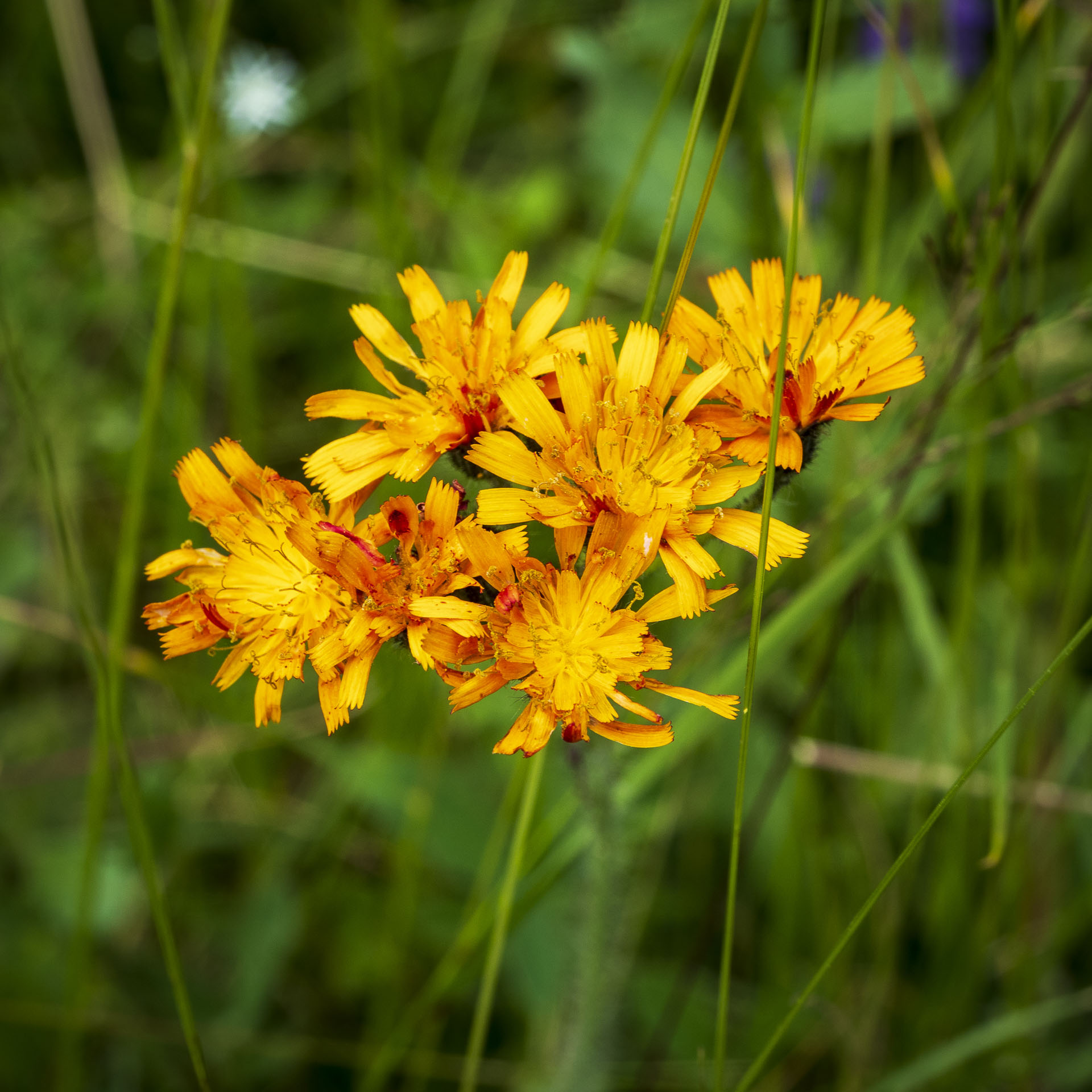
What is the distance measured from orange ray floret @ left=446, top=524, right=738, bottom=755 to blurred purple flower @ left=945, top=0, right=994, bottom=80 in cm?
229

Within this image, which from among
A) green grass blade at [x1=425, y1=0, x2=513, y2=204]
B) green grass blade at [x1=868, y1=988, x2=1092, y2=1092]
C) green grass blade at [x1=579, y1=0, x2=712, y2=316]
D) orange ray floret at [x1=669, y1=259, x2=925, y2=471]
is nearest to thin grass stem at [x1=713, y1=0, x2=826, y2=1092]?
orange ray floret at [x1=669, y1=259, x2=925, y2=471]

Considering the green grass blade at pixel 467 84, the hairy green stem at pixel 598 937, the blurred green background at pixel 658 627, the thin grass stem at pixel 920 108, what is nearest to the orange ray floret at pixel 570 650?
the hairy green stem at pixel 598 937

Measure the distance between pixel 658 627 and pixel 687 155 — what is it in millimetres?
868

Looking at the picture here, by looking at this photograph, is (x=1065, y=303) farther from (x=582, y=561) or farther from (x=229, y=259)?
(x=229, y=259)

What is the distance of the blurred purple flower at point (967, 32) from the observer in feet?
8.27

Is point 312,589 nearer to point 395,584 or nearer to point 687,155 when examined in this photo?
point 395,584

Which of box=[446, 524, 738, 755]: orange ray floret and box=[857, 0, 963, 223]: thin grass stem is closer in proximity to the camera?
box=[446, 524, 738, 755]: orange ray floret

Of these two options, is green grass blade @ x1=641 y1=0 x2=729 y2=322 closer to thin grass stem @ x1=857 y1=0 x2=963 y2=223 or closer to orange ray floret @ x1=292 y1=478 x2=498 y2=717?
orange ray floret @ x1=292 y1=478 x2=498 y2=717

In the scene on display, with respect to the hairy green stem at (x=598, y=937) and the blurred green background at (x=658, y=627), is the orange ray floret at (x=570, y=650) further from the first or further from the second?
the blurred green background at (x=658, y=627)

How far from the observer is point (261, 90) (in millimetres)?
2844

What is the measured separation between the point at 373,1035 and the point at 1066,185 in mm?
2442

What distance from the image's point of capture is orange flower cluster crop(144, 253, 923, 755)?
0.92 meters

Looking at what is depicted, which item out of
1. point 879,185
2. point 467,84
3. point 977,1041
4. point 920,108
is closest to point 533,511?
point 879,185

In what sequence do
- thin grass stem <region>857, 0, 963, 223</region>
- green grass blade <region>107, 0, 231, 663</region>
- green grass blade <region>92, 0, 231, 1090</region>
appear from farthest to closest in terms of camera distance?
thin grass stem <region>857, 0, 963, 223</region> < green grass blade <region>107, 0, 231, 663</region> < green grass blade <region>92, 0, 231, 1090</region>
